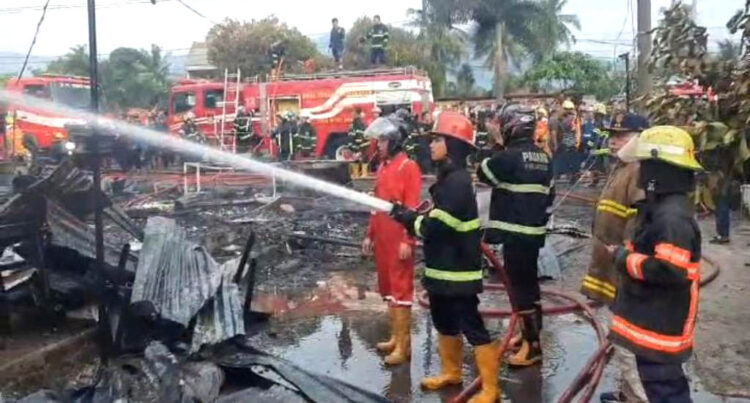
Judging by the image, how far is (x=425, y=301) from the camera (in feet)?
23.7

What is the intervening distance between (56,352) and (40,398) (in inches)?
55.2

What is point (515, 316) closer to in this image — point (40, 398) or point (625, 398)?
point (625, 398)

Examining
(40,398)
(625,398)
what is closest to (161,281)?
(40,398)

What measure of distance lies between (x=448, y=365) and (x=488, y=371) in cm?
45

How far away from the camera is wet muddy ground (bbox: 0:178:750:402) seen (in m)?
5.40

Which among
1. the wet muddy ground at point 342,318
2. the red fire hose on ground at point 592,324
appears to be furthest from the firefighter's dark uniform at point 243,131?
the red fire hose on ground at point 592,324

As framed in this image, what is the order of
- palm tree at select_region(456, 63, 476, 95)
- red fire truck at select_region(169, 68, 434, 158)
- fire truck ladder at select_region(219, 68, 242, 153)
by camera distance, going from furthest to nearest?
palm tree at select_region(456, 63, 476, 95), red fire truck at select_region(169, 68, 434, 158), fire truck ladder at select_region(219, 68, 242, 153)

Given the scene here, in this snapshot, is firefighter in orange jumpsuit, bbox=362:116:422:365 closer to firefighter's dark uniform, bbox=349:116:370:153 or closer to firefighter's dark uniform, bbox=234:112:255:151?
firefighter's dark uniform, bbox=349:116:370:153

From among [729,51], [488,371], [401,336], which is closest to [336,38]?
[401,336]

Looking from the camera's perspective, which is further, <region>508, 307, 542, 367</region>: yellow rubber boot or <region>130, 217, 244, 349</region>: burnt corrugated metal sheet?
<region>508, 307, 542, 367</region>: yellow rubber boot

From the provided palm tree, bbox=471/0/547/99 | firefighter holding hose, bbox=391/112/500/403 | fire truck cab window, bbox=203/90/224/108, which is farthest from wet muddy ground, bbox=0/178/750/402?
palm tree, bbox=471/0/547/99

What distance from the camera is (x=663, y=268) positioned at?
346 cm

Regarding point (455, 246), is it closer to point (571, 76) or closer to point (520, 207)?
point (520, 207)

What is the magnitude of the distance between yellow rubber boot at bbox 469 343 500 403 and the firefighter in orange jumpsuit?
3.11ft
